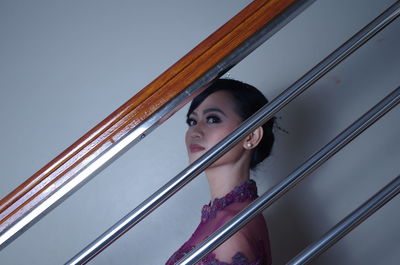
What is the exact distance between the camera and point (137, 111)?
1.83 ft

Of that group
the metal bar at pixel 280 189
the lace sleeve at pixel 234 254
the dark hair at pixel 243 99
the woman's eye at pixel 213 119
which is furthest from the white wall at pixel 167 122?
the metal bar at pixel 280 189

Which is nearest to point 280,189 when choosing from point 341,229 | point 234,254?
point 341,229

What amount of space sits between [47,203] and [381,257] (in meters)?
1.26

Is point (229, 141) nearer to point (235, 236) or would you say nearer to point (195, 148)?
point (235, 236)

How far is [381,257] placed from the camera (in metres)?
1.55

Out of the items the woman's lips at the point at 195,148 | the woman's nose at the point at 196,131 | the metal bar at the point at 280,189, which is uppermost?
the woman's nose at the point at 196,131

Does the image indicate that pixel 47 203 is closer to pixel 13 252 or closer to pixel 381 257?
pixel 381 257

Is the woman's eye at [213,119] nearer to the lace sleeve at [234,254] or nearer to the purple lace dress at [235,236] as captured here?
the purple lace dress at [235,236]

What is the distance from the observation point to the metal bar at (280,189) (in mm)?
546

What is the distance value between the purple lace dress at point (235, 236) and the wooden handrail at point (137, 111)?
480mm

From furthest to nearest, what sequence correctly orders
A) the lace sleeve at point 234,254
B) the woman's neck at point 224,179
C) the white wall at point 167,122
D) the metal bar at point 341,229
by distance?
the white wall at point 167,122 → the woman's neck at point 224,179 → the lace sleeve at point 234,254 → the metal bar at point 341,229

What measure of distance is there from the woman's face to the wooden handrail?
23.4 inches

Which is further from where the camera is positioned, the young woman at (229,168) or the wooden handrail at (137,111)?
the young woman at (229,168)

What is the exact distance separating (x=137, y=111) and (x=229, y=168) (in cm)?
61
